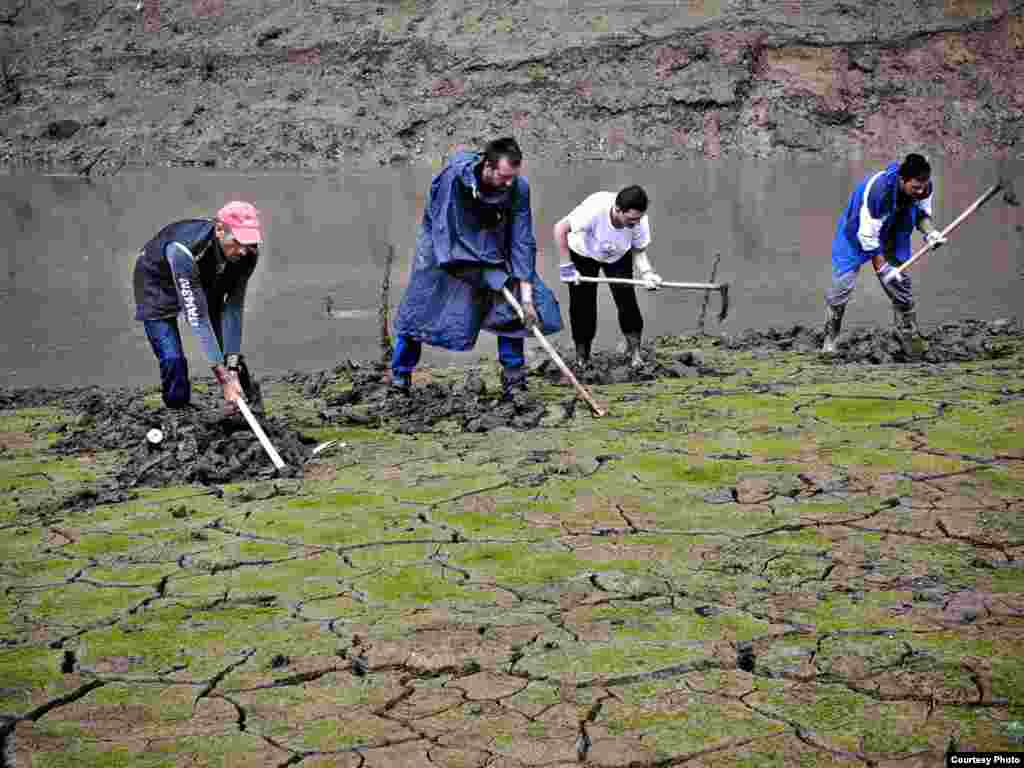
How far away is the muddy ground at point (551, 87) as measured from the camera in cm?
3300

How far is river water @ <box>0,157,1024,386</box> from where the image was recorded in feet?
40.4

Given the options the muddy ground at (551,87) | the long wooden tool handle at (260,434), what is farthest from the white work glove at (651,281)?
the muddy ground at (551,87)

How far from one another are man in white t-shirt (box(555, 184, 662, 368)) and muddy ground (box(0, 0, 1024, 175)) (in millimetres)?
23832

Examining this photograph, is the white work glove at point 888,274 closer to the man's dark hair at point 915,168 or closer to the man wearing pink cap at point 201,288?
the man's dark hair at point 915,168

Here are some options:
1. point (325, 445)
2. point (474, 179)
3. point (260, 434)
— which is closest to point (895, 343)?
point (474, 179)

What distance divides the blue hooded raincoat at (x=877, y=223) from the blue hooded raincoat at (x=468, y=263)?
2216 mm

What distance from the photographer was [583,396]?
7.47 m

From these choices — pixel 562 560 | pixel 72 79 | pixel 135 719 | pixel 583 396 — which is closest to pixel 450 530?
pixel 562 560

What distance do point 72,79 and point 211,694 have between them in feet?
127

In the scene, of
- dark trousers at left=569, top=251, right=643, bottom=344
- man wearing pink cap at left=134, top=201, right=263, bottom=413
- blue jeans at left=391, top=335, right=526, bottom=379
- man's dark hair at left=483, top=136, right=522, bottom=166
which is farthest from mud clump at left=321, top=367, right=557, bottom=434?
man's dark hair at left=483, top=136, right=522, bottom=166

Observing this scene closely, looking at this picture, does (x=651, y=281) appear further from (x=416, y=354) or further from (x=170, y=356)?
(x=170, y=356)

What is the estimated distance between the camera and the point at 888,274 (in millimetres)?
8406

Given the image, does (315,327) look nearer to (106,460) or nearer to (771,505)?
(106,460)

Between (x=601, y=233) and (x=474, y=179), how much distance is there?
4.60 feet
